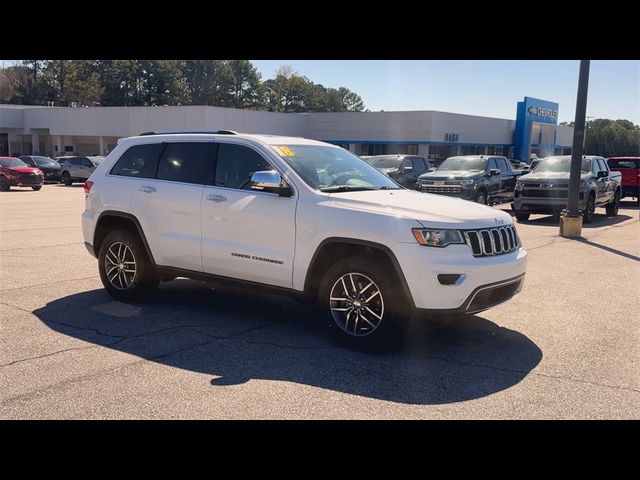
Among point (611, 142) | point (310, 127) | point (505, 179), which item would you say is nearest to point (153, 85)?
point (310, 127)

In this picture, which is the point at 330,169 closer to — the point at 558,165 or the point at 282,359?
the point at 282,359

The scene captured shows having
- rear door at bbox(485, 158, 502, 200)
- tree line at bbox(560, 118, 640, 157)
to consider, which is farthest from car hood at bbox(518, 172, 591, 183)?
tree line at bbox(560, 118, 640, 157)

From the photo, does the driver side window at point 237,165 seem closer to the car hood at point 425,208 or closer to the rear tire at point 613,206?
the car hood at point 425,208

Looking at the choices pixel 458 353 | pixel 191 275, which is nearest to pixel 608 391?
pixel 458 353

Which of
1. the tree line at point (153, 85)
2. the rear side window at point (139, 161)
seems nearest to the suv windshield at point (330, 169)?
the rear side window at point (139, 161)

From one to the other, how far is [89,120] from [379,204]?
2076 inches

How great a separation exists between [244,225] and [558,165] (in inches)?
581

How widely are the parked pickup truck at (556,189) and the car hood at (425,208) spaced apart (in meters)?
11.8

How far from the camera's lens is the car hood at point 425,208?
211 inches

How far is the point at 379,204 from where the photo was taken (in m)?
5.59

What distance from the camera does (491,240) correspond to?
5.58 m

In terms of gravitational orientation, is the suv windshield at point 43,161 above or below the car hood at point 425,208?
below
